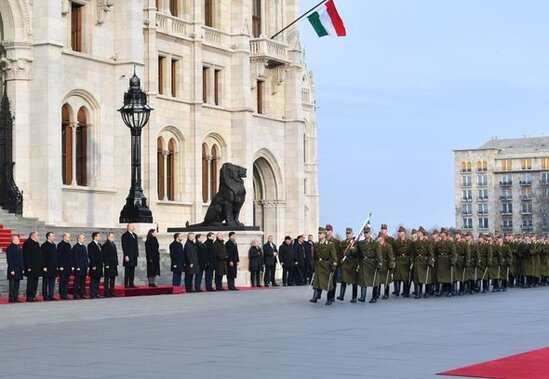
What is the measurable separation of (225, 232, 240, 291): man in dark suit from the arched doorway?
68.1 feet

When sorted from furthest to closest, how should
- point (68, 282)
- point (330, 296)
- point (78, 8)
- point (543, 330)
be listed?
point (78, 8) < point (68, 282) < point (330, 296) < point (543, 330)

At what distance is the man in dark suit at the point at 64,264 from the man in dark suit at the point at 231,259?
7083mm

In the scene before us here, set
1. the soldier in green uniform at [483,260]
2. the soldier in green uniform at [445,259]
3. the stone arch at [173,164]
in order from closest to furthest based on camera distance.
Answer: the soldier in green uniform at [445,259]
the soldier in green uniform at [483,260]
the stone arch at [173,164]

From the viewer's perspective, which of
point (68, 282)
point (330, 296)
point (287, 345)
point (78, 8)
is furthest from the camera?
point (78, 8)

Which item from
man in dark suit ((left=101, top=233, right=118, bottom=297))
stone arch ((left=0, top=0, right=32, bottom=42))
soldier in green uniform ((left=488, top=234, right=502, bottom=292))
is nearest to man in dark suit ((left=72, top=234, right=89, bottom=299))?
man in dark suit ((left=101, top=233, right=118, bottom=297))

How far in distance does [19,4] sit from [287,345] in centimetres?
2626

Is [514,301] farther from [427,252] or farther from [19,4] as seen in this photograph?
[19,4]

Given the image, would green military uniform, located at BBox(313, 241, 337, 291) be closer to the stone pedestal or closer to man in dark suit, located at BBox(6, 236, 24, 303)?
man in dark suit, located at BBox(6, 236, 24, 303)

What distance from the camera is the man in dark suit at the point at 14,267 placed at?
90.0 feet

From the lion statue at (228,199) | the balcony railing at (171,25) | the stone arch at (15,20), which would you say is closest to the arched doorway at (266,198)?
the balcony railing at (171,25)

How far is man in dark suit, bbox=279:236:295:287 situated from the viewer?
39656 mm

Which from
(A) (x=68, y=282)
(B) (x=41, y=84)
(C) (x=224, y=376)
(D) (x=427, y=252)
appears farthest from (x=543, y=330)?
(B) (x=41, y=84)

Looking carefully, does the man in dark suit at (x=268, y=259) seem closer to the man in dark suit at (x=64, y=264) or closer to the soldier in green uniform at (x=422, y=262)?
the soldier in green uniform at (x=422, y=262)

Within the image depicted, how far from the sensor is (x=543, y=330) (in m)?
19.4
